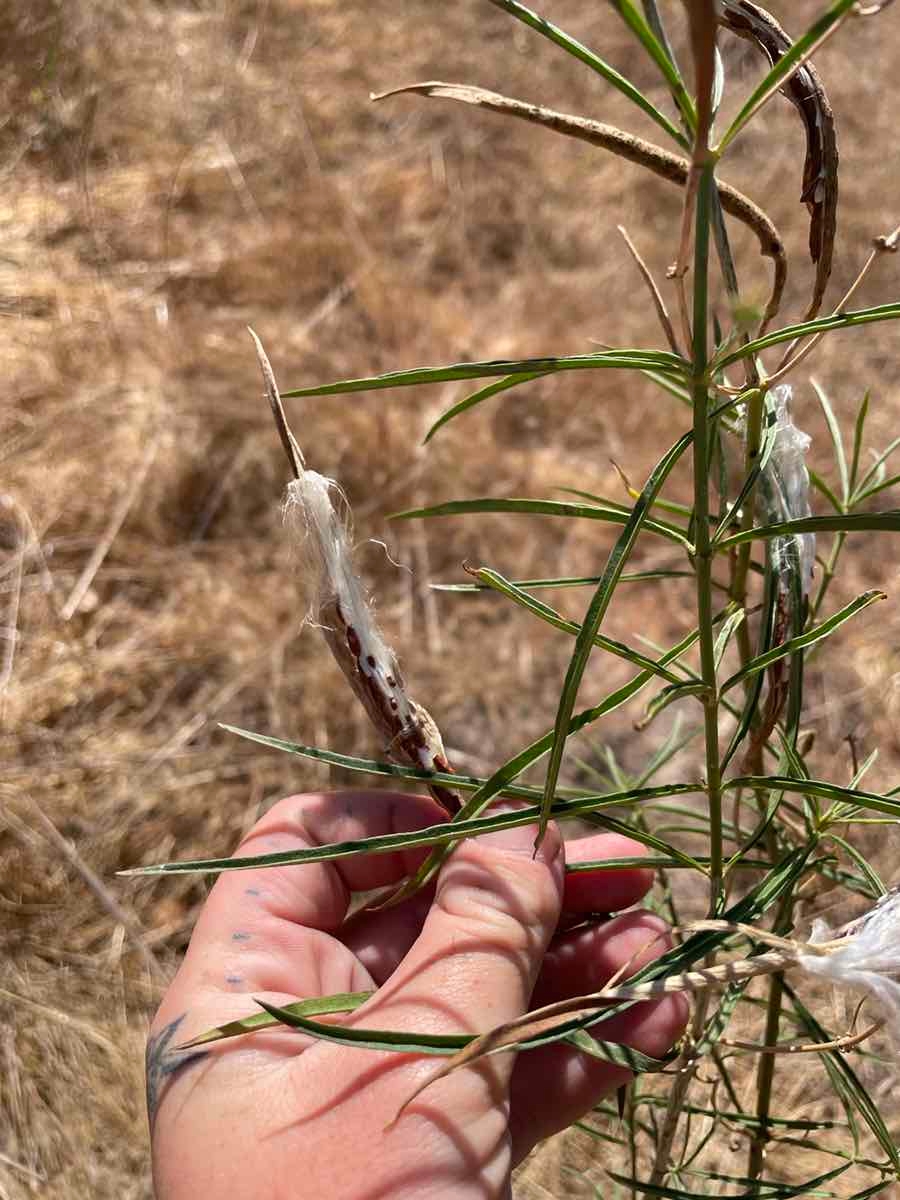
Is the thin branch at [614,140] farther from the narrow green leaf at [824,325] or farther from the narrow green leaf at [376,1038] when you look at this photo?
the narrow green leaf at [376,1038]

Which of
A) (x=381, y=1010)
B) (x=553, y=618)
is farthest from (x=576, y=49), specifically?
(x=381, y=1010)

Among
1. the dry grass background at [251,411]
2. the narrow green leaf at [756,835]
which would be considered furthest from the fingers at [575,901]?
the dry grass background at [251,411]

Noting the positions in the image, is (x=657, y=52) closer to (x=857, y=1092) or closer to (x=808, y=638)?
(x=808, y=638)

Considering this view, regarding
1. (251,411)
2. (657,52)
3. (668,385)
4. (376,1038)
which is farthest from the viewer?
(251,411)

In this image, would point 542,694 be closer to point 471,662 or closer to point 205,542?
point 471,662

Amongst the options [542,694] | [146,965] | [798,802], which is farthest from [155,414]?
[798,802]

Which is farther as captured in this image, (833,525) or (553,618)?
(553,618)

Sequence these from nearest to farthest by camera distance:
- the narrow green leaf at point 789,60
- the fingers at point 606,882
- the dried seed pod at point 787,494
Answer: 1. the narrow green leaf at point 789,60
2. the dried seed pod at point 787,494
3. the fingers at point 606,882
